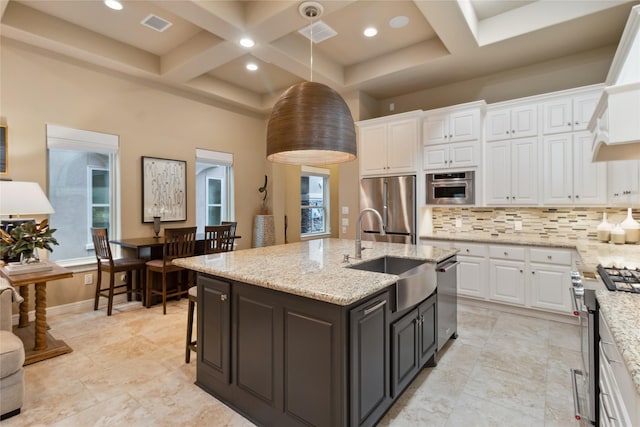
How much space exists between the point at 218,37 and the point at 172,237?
7.80ft

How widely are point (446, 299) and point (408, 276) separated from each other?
1.06 metres

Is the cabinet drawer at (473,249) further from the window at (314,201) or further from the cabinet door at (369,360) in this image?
the window at (314,201)

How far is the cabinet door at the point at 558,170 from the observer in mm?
3613

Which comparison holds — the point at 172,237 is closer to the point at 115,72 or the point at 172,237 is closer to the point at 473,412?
the point at 115,72

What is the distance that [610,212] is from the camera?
3627mm

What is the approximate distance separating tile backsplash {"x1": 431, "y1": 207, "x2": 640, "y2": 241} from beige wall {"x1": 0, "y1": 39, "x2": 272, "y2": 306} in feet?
11.6

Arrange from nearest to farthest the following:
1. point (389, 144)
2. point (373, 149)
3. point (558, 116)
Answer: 1. point (558, 116)
2. point (389, 144)
3. point (373, 149)

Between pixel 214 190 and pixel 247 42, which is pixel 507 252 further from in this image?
pixel 214 190

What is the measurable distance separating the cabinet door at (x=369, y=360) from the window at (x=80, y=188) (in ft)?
13.1

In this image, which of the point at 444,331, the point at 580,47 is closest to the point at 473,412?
the point at 444,331

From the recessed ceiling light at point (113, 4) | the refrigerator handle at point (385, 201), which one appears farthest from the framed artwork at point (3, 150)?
the refrigerator handle at point (385, 201)

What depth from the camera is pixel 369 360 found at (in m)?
1.74

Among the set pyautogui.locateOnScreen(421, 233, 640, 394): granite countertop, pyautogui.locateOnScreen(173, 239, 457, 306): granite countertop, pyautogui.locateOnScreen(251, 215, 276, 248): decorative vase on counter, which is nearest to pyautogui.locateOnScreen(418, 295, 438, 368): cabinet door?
pyautogui.locateOnScreen(173, 239, 457, 306): granite countertop

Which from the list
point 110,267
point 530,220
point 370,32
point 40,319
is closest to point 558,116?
point 530,220
